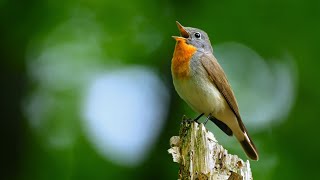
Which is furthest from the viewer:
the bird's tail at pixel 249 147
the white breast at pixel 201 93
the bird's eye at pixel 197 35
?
the bird's eye at pixel 197 35

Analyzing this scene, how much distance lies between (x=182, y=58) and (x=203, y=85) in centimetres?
40

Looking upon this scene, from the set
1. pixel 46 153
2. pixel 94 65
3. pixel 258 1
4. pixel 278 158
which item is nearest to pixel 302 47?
pixel 258 1

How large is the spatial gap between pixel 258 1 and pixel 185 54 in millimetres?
3530

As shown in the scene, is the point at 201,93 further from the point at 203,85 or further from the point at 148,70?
the point at 148,70

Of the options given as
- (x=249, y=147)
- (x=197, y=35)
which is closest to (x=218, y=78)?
(x=197, y=35)

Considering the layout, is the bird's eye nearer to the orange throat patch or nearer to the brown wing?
the orange throat patch

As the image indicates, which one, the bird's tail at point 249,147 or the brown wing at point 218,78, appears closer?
the brown wing at point 218,78

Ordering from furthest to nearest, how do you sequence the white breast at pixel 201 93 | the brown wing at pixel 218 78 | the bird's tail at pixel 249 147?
the bird's tail at pixel 249 147 < the brown wing at pixel 218 78 < the white breast at pixel 201 93

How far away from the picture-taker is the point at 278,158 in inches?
379

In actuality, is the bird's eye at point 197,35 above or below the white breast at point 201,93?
above

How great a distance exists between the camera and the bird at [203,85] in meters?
7.05

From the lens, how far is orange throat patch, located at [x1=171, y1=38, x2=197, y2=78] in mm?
7070

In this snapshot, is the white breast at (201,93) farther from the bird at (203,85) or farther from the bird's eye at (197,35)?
the bird's eye at (197,35)

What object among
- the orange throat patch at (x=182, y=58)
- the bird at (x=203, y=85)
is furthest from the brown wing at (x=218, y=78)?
the orange throat patch at (x=182, y=58)
